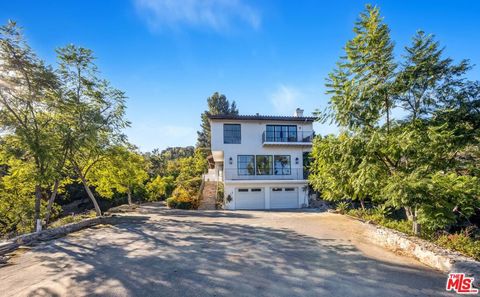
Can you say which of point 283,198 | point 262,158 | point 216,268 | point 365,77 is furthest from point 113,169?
point 365,77

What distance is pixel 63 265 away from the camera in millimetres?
6469

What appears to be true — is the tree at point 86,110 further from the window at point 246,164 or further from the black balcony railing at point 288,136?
the black balcony railing at point 288,136

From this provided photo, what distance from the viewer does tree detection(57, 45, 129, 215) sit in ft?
38.5

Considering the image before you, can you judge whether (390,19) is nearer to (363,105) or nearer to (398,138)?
(363,105)

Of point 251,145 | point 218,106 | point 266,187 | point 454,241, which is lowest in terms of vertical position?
point 454,241

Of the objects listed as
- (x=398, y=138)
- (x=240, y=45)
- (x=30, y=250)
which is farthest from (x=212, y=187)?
(x=398, y=138)

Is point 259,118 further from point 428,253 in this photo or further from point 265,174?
point 428,253

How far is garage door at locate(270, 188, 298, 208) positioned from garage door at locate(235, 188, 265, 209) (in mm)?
857

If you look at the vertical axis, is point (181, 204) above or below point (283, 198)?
below

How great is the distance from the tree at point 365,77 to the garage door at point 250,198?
12537mm

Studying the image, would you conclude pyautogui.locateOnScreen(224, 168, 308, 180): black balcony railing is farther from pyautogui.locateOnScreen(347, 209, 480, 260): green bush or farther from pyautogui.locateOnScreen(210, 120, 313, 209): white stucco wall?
pyautogui.locateOnScreen(347, 209, 480, 260): green bush

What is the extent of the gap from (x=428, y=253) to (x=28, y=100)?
15.4 meters

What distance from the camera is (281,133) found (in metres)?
21.2

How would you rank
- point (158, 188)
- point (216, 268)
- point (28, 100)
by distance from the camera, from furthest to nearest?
point (158, 188)
point (28, 100)
point (216, 268)
